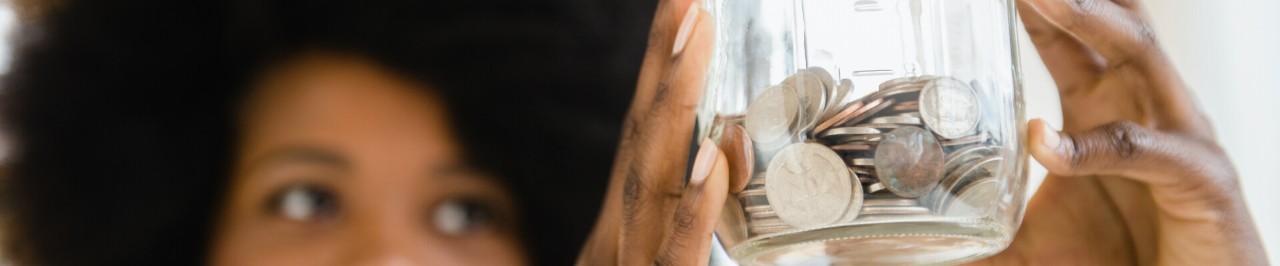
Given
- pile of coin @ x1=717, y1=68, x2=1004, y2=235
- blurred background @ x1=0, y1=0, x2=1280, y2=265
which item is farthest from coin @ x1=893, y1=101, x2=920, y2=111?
blurred background @ x1=0, y1=0, x2=1280, y2=265

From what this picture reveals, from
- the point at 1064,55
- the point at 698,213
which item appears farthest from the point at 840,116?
the point at 1064,55

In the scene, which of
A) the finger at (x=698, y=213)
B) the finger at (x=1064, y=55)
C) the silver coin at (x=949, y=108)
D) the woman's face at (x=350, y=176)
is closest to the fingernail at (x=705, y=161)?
the finger at (x=698, y=213)

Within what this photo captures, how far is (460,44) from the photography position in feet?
3.40

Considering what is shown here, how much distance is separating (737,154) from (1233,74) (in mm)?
728

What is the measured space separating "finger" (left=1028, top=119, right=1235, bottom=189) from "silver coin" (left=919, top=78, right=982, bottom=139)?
1.5 inches

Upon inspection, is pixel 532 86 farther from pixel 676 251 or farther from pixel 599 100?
pixel 676 251

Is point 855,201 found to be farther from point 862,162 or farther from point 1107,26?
point 1107,26

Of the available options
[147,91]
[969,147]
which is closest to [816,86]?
[969,147]

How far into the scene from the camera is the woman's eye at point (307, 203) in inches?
40.5

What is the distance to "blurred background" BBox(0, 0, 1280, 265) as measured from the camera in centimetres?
101

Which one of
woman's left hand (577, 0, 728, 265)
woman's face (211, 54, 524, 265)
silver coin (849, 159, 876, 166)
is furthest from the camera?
woman's face (211, 54, 524, 265)

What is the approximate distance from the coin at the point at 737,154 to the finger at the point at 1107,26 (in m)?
0.17

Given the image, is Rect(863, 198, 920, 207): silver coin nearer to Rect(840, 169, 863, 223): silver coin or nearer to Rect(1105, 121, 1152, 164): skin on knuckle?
Rect(840, 169, 863, 223): silver coin

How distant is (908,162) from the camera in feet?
1.46
